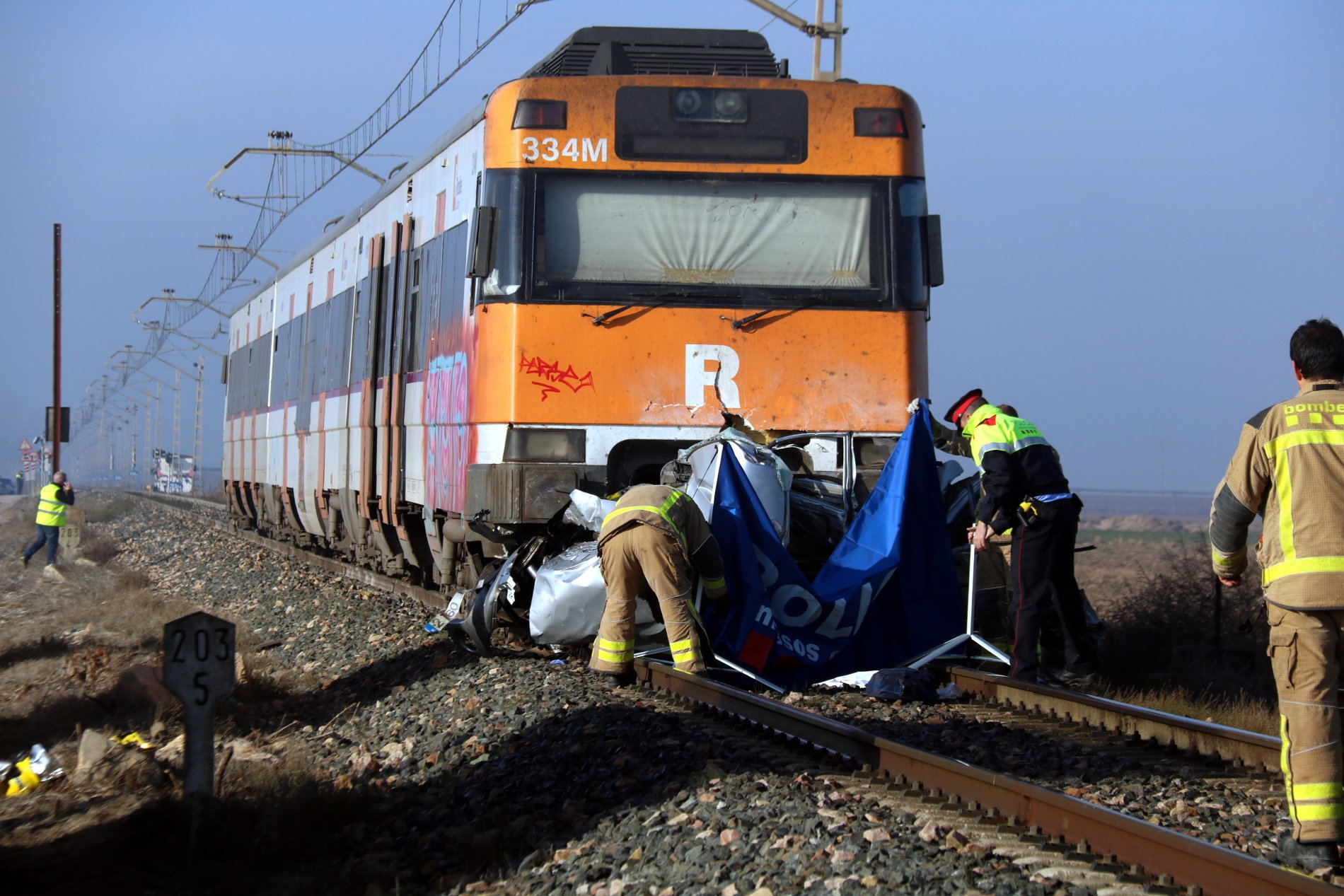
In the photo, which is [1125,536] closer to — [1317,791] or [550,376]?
[550,376]

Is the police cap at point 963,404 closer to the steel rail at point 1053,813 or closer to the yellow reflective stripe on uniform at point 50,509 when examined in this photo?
the steel rail at point 1053,813

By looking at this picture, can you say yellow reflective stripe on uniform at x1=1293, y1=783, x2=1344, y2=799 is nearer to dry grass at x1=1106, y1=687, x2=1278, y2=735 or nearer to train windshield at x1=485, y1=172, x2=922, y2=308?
dry grass at x1=1106, y1=687, x2=1278, y2=735

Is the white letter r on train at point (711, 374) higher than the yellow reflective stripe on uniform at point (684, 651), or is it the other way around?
the white letter r on train at point (711, 374)

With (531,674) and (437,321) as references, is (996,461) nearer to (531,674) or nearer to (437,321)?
(531,674)

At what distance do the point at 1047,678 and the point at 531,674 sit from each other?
9.57 feet

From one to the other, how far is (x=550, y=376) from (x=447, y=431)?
144 centimetres

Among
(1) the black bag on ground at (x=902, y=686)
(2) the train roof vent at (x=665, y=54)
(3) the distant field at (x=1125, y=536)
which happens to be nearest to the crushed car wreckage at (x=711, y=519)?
(1) the black bag on ground at (x=902, y=686)

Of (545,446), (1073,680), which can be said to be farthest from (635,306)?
(1073,680)

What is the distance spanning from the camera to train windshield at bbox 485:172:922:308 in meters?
8.76

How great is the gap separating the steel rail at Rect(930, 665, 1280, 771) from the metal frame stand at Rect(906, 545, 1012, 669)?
0.14m

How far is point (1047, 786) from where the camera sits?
5.24 m

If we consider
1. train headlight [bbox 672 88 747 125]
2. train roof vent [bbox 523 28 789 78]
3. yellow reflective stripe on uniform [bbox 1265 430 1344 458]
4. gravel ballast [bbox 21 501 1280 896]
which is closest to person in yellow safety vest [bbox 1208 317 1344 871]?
yellow reflective stripe on uniform [bbox 1265 430 1344 458]

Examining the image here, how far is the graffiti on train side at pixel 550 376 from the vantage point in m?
8.59

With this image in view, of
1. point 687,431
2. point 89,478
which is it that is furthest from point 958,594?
point 89,478
